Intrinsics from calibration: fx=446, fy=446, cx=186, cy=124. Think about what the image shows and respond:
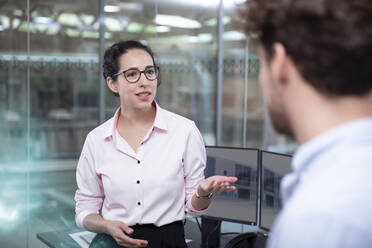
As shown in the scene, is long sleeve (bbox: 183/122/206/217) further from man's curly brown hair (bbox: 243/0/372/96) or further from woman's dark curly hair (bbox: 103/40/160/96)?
man's curly brown hair (bbox: 243/0/372/96)

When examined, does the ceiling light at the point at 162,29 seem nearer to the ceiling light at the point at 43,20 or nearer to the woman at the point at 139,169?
the ceiling light at the point at 43,20

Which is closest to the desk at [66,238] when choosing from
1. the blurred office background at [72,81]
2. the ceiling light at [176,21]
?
the blurred office background at [72,81]

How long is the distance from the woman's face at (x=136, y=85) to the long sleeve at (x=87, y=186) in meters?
0.24

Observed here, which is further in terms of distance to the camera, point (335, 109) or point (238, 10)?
point (238, 10)

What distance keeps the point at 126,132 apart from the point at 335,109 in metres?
1.22

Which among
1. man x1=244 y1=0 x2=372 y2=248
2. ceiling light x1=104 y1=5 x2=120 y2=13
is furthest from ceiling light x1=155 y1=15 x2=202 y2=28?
man x1=244 y1=0 x2=372 y2=248

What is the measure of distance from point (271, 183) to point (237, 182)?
28 cm

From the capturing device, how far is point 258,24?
0.80 m

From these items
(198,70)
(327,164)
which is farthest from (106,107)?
(327,164)

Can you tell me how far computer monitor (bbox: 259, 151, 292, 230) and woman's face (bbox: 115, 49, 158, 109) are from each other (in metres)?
0.92

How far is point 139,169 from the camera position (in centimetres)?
172

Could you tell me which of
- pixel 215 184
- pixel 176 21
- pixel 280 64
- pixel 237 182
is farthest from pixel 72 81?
pixel 280 64

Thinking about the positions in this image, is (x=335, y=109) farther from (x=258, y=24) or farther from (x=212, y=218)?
(x=212, y=218)

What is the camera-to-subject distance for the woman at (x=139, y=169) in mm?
1695
